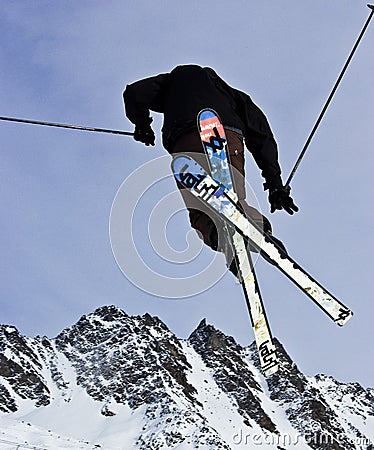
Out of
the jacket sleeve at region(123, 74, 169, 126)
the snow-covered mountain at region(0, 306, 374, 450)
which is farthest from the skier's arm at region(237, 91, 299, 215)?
the snow-covered mountain at region(0, 306, 374, 450)

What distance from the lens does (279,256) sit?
4.66 metres

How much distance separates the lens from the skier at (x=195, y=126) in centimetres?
487

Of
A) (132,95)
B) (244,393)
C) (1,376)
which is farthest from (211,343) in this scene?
(132,95)

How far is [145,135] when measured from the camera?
18.7 ft

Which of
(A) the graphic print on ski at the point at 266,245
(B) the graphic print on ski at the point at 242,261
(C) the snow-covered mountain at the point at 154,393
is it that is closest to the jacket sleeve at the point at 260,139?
(B) the graphic print on ski at the point at 242,261

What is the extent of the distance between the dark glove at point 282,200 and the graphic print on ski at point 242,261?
501mm

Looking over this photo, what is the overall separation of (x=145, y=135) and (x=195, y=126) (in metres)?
0.88

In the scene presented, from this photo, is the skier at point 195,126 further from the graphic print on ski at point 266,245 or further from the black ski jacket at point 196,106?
the graphic print on ski at point 266,245

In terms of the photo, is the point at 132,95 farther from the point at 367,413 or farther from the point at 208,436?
the point at 367,413

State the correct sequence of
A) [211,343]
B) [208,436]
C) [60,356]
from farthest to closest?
[211,343], [60,356], [208,436]

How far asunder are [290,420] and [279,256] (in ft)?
423

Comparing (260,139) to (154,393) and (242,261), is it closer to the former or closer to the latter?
(242,261)

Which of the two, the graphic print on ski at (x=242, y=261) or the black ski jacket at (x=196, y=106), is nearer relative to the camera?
the graphic print on ski at (x=242, y=261)

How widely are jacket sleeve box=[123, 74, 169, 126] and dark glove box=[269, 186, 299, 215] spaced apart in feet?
3.84
